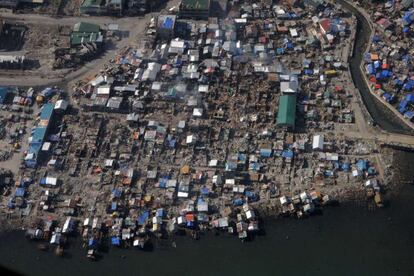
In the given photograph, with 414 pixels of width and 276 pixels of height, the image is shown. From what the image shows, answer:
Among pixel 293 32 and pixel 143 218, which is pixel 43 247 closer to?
pixel 143 218

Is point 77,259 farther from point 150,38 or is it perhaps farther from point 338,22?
point 338,22

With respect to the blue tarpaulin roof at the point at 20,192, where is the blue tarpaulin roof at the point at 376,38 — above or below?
above

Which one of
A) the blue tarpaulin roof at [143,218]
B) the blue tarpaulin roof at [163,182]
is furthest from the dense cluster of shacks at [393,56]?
the blue tarpaulin roof at [143,218]

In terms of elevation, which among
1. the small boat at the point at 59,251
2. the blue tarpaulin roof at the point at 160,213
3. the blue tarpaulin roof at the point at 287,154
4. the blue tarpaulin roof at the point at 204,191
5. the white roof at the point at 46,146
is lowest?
the small boat at the point at 59,251

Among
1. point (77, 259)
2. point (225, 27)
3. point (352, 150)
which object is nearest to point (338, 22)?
point (225, 27)

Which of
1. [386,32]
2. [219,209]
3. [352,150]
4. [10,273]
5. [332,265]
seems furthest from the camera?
[386,32]

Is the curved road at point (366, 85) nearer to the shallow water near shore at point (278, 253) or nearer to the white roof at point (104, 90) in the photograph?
the shallow water near shore at point (278, 253)

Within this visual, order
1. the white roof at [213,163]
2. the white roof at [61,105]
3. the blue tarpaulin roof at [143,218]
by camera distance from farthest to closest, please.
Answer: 1. the white roof at [61,105]
2. the white roof at [213,163]
3. the blue tarpaulin roof at [143,218]
